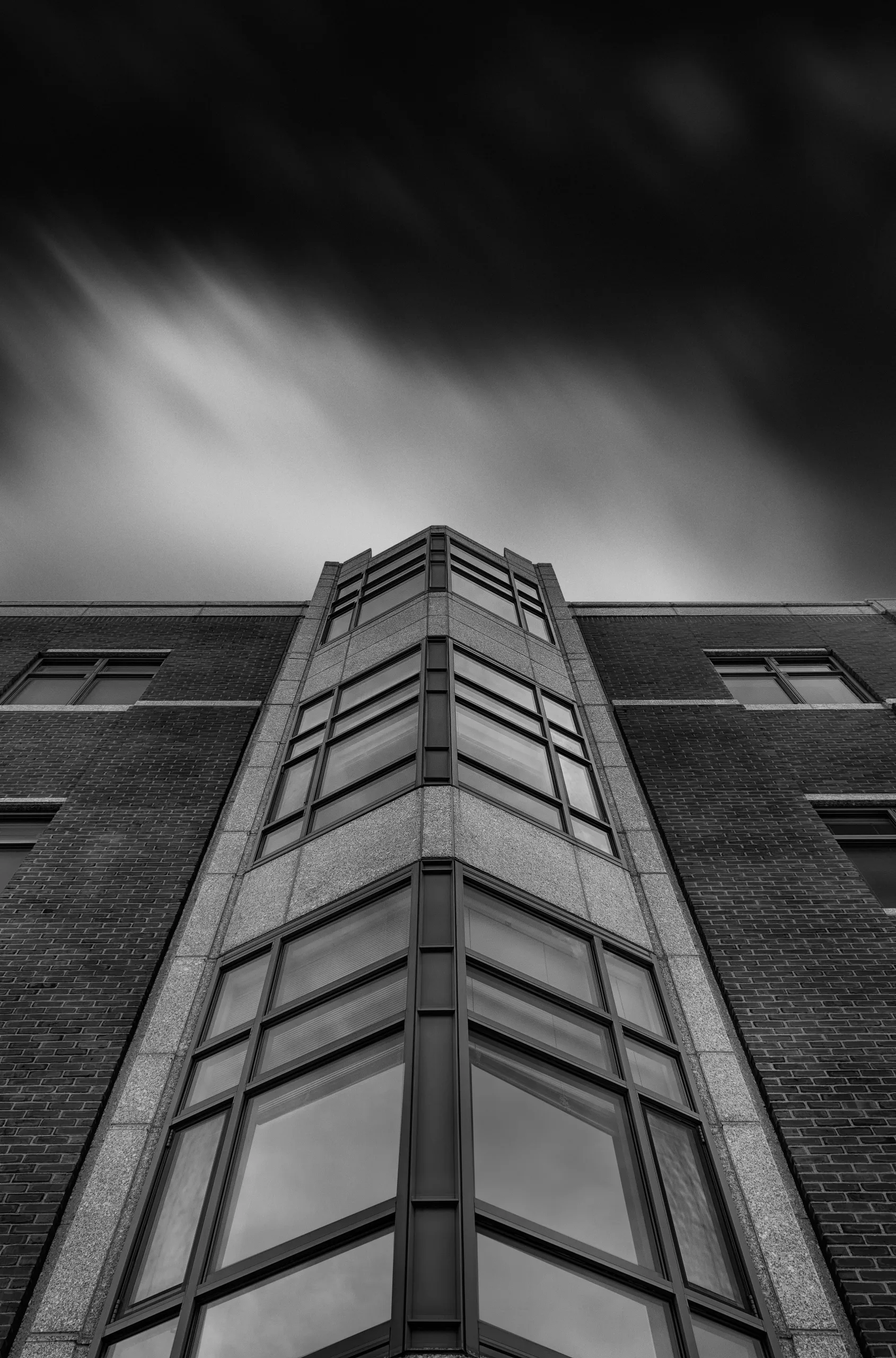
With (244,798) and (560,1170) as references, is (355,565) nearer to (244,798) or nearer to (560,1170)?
(244,798)

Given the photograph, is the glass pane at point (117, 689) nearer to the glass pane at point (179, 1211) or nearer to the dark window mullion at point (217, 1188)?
the dark window mullion at point (217, 1188)

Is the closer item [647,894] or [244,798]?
[647,894]

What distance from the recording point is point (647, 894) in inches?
433

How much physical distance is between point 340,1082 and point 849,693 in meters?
13.2

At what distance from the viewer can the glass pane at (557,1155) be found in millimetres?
6391

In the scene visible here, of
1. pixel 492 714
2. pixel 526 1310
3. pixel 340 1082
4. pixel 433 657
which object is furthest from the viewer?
pixel 433 657

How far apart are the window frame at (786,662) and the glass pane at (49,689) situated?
12.2 m

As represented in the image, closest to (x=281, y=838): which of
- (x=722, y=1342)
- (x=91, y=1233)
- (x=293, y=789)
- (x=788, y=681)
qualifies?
(x=293, y=789)

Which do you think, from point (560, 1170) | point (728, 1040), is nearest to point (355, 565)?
point (728, 1040)

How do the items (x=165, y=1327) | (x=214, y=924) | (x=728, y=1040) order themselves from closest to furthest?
(x=165, y=1327) → (x=728, y=1040) → (x=214, y=924)

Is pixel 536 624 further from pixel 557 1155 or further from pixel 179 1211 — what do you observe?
pixel 179 1211

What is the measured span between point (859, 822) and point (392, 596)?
8.97 metres

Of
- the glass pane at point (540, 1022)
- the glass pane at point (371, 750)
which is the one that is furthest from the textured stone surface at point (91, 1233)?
the glass pane at point (371, 750)

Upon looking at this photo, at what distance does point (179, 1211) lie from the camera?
7.06 m
